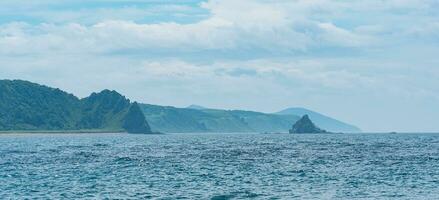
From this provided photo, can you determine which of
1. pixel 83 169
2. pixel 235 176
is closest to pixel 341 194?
pixel 235 176

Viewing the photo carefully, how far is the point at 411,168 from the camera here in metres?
90.2

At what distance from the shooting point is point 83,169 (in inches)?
3489

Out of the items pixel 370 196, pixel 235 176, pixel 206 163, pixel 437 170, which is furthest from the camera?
pixel 206 163

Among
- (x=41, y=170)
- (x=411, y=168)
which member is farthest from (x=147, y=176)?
(x=411, y=168)

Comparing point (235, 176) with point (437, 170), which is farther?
point (437, 170)

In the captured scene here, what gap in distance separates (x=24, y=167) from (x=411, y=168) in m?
53.1

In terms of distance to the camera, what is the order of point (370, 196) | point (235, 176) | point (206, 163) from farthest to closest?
point (206, 163) → point (235, 176) → point (370, 196)

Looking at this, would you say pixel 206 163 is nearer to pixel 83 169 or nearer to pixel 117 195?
pixel 83 169

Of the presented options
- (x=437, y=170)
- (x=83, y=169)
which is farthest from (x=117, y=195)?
(x=437, y=170)

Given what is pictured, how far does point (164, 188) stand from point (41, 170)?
2792 cm

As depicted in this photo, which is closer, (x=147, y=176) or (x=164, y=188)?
(x=164, y=188)

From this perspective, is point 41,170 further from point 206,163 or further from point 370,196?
point 370,196

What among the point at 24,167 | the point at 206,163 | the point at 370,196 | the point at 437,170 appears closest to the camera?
the point at 370,196

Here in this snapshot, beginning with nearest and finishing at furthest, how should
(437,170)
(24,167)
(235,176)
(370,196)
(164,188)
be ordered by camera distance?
(370,196)
(164,188)
(235,176)
(437,170)
(24,167)
